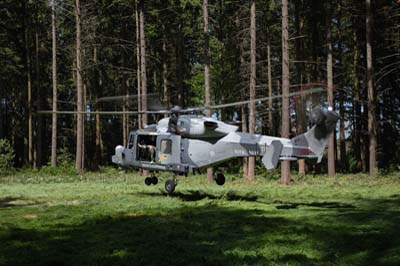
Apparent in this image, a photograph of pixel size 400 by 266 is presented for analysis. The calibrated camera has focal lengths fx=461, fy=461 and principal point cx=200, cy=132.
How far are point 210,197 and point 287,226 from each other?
6595 millimetres

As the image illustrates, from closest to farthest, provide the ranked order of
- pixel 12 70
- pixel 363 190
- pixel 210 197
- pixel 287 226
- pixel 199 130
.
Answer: pixel 287 226 < pixel 199 130 < pixel 210 197 < pixel 363 190 < pixel 12 70

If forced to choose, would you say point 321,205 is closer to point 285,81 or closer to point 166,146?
point 166,146

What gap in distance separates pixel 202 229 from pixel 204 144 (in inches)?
224

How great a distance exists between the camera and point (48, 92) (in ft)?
147

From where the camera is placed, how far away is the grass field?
7.55 metres

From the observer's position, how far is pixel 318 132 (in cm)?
1307

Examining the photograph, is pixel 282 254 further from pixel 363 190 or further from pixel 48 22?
pixel 48 22

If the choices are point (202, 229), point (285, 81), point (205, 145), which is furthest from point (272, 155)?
point (285, 81)

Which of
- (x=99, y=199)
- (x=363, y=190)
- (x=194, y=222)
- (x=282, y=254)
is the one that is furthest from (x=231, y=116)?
(x=282, y=254)

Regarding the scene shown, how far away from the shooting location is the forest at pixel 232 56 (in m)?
27.7

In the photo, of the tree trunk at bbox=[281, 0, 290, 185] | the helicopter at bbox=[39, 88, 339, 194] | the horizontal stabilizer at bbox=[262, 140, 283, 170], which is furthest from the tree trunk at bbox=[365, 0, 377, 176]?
the horizontal stabilizer at bbox=[262, 140, 283, 170]

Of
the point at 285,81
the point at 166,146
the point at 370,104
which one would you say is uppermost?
the point at 285,81

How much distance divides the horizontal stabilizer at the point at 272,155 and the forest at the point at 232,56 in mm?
9866

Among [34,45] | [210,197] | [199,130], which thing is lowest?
[210,197]
